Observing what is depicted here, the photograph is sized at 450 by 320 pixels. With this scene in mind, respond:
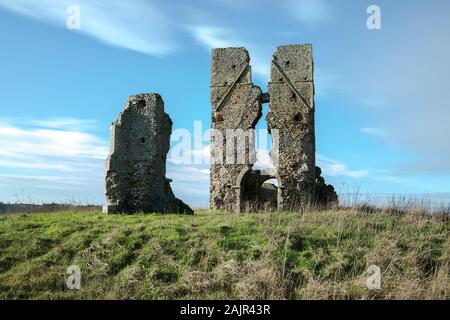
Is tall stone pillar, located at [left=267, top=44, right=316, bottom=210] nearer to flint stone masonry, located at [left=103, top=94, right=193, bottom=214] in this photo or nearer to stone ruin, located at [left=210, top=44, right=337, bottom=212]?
stone ruin, located at [left=210, top=44, right=337, bottom=212]

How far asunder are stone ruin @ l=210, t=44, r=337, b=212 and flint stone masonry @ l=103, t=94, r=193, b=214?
410 cm

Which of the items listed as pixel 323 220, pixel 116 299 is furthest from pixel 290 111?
pixel 116 299

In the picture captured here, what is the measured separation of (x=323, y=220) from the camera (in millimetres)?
14477

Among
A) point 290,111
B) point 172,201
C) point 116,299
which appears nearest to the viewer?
point 116,299

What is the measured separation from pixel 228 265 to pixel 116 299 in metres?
2.69

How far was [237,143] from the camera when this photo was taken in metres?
24.2

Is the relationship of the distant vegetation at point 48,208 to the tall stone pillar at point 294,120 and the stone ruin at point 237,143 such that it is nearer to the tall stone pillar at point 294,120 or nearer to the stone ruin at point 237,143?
the stone ruin at point 237,143

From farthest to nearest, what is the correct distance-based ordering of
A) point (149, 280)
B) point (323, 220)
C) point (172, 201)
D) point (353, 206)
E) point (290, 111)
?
point (290, 111) < point (172, 201) < point (353, 206) < point (323, 220) < point (149, 280)

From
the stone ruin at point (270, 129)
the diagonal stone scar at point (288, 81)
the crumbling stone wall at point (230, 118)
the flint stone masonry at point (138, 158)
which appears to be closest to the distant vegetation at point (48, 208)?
the flint stone masonry at point (138, 158)

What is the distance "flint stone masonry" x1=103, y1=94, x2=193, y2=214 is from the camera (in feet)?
66.5

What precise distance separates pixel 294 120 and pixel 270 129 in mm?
1315

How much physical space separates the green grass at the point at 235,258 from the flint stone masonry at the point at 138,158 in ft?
16.6

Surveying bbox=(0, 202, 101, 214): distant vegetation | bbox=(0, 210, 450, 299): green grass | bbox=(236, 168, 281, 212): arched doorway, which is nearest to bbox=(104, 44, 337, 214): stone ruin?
bbox=(236, 168, 281, 212): arched doorway
